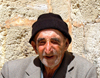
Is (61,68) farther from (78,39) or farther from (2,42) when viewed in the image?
(2,42)

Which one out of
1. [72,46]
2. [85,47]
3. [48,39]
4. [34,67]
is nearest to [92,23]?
[85,47]

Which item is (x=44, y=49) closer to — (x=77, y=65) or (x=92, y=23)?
(x=77, y=65)

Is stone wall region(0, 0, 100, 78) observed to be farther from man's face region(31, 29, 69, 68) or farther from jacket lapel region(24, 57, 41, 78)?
man's face region(31, 29, 69, 68)

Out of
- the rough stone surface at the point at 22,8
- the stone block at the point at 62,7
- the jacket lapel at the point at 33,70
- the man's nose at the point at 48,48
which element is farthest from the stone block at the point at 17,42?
the man's nose at the point at 48,48

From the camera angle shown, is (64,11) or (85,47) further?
(64,11)

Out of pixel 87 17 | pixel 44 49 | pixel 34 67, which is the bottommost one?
pixel 34 67

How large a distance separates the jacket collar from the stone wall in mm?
213

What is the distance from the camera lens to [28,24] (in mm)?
1382

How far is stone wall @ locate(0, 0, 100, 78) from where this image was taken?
48.9 inches

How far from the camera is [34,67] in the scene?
1.16 metres

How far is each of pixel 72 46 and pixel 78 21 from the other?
0.27m

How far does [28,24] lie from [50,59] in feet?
1.78

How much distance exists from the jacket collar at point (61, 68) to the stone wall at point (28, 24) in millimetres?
213

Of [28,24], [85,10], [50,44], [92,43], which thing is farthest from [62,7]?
[50,44]
